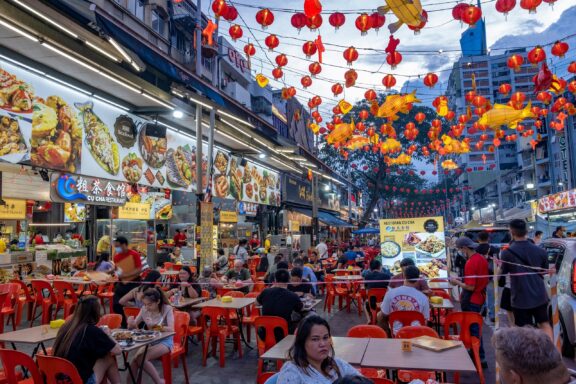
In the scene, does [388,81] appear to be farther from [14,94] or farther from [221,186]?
[14,94]

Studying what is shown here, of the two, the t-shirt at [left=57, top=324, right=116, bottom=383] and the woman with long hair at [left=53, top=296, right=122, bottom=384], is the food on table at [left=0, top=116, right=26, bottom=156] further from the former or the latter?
the t-shirt at [left=57, top=324, right=116, bottom=383]

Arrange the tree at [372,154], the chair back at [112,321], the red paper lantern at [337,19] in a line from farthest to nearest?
the tree at [372,154], the red paper lantern at [337,19], the chair back at [112,321]

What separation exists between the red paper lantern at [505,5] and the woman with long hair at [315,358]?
308 inches

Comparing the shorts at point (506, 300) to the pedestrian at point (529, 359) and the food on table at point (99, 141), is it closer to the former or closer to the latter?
the pedestrian at point (529, 359)

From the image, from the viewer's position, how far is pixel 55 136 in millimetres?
8367

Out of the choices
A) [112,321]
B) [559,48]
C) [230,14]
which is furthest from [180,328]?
[559,48]

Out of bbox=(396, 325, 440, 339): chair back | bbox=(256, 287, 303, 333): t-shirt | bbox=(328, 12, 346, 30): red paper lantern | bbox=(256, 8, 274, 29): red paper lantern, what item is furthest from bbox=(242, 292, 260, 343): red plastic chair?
bbox=(328, 12, 346, 30): red paper lantern

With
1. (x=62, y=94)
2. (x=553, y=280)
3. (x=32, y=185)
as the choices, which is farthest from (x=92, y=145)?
(x=553, y=280)

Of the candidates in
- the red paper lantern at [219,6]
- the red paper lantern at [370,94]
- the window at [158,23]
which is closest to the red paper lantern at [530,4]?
the red paper lantern at [219,6]

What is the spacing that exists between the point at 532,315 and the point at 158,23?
64.3 feet

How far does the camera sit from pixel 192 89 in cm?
926

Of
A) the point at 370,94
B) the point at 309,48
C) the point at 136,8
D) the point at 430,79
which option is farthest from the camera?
the point at 136,8

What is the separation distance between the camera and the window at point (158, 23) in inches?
767

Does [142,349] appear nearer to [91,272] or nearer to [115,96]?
[91,272]
